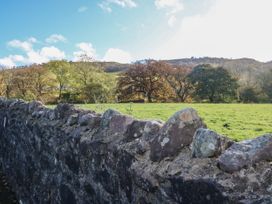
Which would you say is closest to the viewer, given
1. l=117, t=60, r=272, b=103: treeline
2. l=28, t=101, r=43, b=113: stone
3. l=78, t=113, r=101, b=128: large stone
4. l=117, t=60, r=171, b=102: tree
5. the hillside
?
l=78, t=113, r=101, b=128: large stone

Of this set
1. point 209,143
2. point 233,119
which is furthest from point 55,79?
point 209,143

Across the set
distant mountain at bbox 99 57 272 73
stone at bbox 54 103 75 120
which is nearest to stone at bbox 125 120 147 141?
stone at bbox 54 103 75 120

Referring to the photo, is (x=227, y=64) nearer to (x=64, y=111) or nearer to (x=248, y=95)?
(x=248, y=95)

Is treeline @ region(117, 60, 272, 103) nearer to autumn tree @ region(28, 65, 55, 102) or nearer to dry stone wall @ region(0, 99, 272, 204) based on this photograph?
autumn tree @ region(28, 65, 55, 102)

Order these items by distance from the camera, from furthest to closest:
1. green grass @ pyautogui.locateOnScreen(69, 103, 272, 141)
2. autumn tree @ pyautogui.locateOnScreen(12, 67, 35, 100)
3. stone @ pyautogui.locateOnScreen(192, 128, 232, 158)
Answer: autumn tree @ pyautogui.locateOnScreen(12, 67, 35, 100) < green grass @ pyautogui.locateOnScreen(69, 103, 272, 141) < stone @ pyautogui.locateOnScreen(192, 128, 232, 158)

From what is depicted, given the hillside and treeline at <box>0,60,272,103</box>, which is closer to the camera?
treeline at <box>0,60,272,103</box>

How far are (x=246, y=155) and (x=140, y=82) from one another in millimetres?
49518

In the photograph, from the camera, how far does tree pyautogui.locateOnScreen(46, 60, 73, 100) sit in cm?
5109

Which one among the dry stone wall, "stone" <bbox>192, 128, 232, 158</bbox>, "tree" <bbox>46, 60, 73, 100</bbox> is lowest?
the dry stone wall

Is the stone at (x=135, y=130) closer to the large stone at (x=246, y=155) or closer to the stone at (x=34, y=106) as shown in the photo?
the large stone at (x=246, y=155)

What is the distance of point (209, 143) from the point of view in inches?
90.9

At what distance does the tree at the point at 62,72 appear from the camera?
5109cm

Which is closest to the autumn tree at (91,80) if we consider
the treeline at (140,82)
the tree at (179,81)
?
the treeline at (140,82)

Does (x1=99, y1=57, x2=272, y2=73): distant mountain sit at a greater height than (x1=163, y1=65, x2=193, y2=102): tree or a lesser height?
greater
